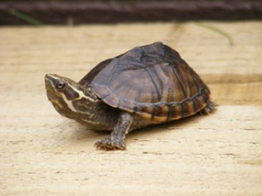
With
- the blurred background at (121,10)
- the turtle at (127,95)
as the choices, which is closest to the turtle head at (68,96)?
the turtle at (127,95)

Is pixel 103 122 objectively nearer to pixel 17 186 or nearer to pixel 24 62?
pixel 17 186

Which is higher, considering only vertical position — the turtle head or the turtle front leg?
the turtle head

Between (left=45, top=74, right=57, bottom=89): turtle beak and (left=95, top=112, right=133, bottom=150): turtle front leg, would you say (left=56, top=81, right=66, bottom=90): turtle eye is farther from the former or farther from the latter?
(left=95, top=112, right=133, bottom=150): turtle front leg

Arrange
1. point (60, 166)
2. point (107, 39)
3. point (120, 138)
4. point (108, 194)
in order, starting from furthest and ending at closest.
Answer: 1. point (107, 39)
2. point (120, 138)
3. point (60, 166)
4. point (108, 194)

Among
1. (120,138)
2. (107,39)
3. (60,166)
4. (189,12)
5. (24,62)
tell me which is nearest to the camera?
(60,166)

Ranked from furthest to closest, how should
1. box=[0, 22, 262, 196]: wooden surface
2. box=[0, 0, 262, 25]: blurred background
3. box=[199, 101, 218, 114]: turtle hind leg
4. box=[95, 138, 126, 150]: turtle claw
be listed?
box=[0, 0, 262, 25]: blurred background, box=[199, 101, 218, 114]: turtle hind leg, box=[95, 138, 126, 150]: turtle claw, box=[0, 22, 262, 196]: wooden surface

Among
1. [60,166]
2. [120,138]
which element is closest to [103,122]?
[120,138]

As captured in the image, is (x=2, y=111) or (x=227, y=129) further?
(x=2, y=111)

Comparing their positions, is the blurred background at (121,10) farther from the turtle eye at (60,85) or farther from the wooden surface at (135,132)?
the turtle eye at (60,85)

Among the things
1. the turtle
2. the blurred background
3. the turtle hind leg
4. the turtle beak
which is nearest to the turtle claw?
the turtle
